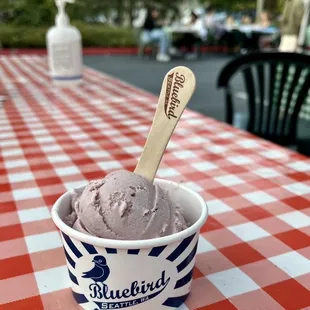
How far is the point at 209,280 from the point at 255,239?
137 millimetres

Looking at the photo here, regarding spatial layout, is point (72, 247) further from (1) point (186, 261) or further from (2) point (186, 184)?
(2) point (186, 184)

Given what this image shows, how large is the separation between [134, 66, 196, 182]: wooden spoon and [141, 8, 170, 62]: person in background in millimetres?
7872

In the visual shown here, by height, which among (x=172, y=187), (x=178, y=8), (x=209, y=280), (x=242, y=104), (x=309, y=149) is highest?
(x=178, y=8)

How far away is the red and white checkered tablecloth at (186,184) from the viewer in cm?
50

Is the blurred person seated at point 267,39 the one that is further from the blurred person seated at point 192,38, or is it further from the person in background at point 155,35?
the person in background at point 155,35

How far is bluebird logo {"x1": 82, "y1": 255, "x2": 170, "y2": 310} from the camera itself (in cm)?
41

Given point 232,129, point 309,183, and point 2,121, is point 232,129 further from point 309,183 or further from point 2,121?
point 2,121

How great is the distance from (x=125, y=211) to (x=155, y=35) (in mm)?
8171

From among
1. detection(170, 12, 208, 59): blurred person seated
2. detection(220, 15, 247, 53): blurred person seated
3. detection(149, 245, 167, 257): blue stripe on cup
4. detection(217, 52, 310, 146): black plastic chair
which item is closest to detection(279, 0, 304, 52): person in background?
detection(217, 52, 310, 146): black plastic chair

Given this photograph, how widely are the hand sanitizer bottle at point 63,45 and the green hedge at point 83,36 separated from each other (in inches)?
301

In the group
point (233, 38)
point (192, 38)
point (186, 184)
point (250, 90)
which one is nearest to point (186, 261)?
point (186, 184)

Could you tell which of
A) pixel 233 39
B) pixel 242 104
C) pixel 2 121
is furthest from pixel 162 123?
pixel 233 39

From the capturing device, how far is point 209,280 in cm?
51

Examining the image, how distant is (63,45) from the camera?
158cm
